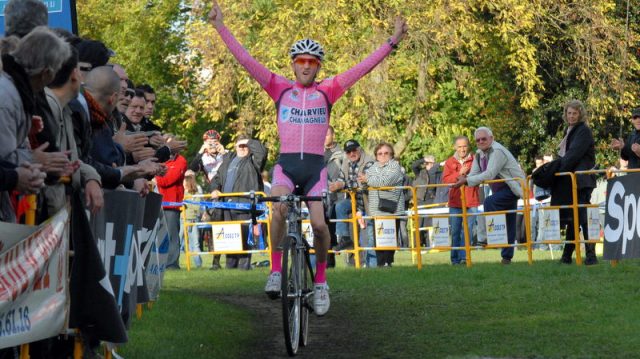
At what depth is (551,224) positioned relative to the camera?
64.4 feet

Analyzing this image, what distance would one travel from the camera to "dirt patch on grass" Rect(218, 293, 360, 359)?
1052cm

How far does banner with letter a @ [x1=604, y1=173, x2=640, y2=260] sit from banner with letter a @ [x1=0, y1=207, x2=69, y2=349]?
418 inches

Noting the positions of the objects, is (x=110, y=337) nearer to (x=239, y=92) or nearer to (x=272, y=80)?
(x=272, y=80)

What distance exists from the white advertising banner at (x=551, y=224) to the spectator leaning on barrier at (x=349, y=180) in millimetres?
3082

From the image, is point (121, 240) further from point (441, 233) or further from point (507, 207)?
point (441, 233)

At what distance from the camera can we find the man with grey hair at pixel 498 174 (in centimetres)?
1977

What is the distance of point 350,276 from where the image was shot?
17938mm

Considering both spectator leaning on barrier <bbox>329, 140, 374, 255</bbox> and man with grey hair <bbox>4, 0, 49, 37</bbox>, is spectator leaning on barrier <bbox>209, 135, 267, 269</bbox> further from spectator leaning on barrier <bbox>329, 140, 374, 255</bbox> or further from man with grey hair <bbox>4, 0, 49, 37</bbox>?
man with grey hair <bbox>4, 0, 49, 37</bbox>

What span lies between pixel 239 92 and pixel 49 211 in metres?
35.1

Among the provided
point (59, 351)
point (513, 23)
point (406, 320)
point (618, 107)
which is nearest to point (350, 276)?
point (406, 320)

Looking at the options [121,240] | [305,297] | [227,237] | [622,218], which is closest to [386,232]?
[227,237]

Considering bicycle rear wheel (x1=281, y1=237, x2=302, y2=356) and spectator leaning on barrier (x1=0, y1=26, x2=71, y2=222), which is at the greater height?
spectator leaning on barrier (x1=0, y1=26, x2=71, y2=222)

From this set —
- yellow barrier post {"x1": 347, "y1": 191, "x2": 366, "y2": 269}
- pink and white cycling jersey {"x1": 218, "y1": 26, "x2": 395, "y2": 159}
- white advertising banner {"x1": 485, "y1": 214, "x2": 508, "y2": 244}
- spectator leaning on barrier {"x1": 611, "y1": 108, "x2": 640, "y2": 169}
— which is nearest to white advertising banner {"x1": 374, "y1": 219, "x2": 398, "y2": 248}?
yellow barrier post {"x1": 347, "y1": 191, "x2": 366, "y2": 269}

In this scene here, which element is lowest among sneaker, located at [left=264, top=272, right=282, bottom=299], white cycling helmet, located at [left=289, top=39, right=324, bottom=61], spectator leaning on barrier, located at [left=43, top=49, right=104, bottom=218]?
sneaker, located at [left=264, top=272, right=282, bottom=299]
